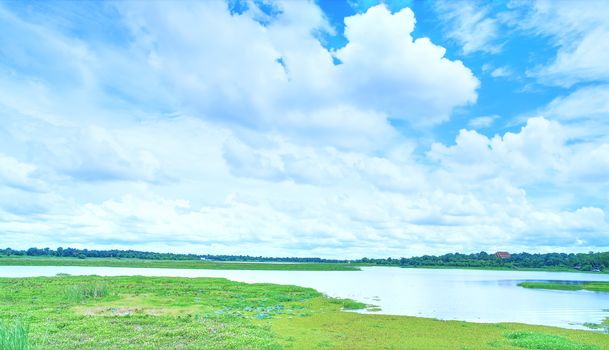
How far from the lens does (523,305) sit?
5241 cm

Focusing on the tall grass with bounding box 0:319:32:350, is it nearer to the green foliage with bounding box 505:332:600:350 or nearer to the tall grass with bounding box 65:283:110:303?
the green foliage with bounding box 505:332:600:350

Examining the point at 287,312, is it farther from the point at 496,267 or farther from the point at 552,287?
the point at 496,267

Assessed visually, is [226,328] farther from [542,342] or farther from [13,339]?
[542,342]

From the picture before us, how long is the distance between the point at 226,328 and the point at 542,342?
785 inches

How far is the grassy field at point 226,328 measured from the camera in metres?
24.1

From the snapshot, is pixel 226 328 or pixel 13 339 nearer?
pixel 13 339

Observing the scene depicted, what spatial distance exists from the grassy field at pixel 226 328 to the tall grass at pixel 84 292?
0.33ft

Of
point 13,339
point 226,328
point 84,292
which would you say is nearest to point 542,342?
point 226,328

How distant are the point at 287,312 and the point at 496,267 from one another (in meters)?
168

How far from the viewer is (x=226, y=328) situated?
28219 mm

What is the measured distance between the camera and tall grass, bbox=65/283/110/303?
1645 inches

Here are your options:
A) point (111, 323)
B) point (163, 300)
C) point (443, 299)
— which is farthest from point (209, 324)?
point (443, 299)

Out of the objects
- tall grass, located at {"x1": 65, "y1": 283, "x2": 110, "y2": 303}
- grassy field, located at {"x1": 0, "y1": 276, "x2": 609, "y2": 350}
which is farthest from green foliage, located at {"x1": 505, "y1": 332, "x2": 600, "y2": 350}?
tall grass, located at {"x1": 65, "y1": 283, "x2": 110, "y2": 303}

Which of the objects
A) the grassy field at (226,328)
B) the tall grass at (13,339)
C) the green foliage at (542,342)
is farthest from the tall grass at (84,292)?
the green foliage at (542,342)
